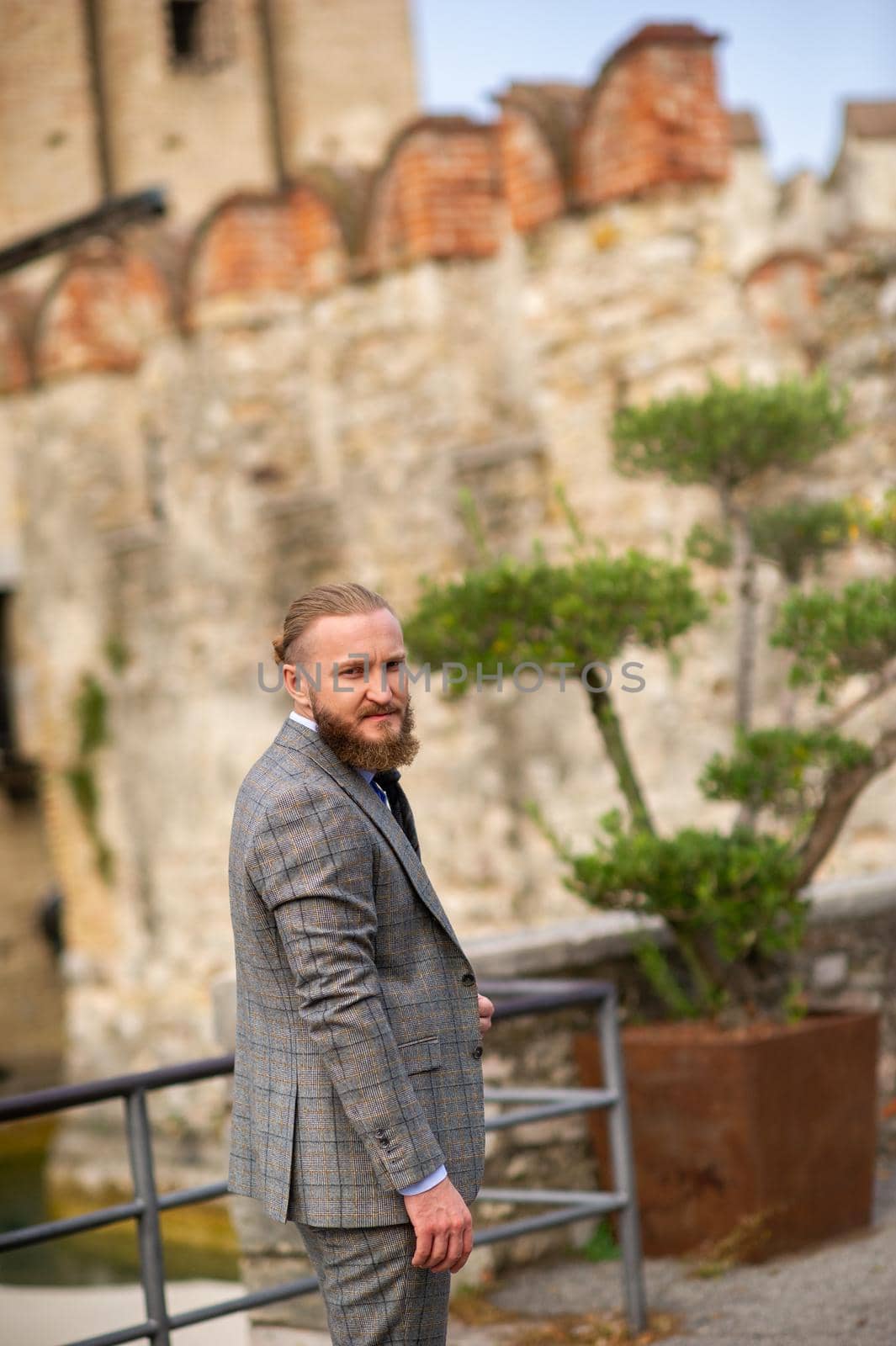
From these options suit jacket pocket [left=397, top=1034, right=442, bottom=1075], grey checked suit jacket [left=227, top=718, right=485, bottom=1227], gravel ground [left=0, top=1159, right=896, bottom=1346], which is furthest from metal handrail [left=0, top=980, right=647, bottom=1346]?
suit jacket pocket [left=397, top=1034, right=442, bottom=1075]

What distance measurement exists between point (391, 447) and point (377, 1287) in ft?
18.7

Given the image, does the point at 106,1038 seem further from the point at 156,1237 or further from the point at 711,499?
the point at 156,1237

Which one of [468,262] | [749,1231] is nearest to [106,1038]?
[468,262]

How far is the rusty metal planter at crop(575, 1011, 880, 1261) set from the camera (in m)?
3.50

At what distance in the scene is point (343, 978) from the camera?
1787mm

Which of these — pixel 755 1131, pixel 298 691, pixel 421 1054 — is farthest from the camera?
pixel 755 1131

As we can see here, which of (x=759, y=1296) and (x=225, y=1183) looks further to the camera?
(x=759, y=1296)

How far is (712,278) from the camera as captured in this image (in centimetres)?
622

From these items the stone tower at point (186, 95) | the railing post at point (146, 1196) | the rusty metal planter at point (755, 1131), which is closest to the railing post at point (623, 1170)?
the rusty metal planter at point (755, 1131)

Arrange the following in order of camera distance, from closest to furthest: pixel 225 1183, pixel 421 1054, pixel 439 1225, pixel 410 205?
pixel 439 1225
pixel 421 1054
pixel 225 1183
pixel 410 205

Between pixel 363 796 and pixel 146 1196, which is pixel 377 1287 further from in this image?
pixel 146 1196

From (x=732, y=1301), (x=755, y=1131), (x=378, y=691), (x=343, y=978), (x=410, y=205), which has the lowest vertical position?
(x=732, y=1301)

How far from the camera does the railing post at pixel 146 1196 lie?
8.58ft

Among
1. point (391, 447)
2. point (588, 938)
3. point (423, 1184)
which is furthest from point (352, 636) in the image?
point (391, 447)
